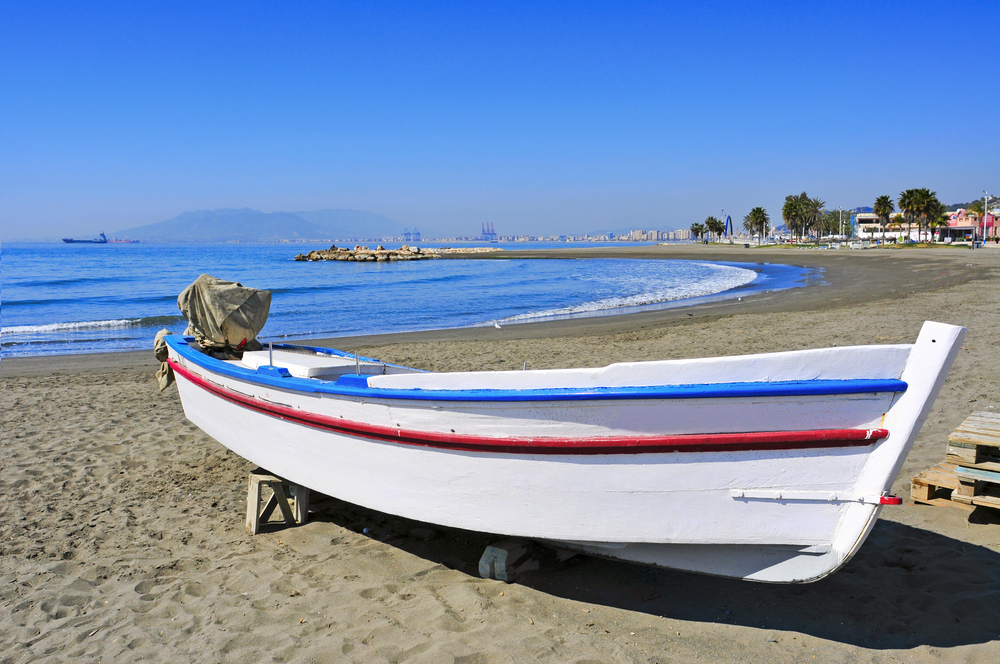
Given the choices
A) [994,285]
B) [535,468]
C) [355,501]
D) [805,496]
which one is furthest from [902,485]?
[994,285]

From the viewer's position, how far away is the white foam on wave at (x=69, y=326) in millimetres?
19828

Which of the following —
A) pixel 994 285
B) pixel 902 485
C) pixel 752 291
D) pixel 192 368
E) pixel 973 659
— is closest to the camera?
pixel 973 659

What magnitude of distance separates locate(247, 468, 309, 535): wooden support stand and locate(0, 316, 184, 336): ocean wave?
57.9ft

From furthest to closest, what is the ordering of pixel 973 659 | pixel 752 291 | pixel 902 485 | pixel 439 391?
pixel 752 291 < pixel 902 485 < pixel 439 391 < pixel 973 659

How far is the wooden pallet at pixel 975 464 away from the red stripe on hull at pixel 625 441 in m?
1.89

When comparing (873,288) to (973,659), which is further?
(873,288)

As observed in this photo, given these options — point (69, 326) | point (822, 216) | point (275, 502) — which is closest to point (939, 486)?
point (275, 502)

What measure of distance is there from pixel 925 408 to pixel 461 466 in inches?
94.2

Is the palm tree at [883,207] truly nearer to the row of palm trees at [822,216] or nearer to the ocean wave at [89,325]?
the row of palm trees at [822,216]

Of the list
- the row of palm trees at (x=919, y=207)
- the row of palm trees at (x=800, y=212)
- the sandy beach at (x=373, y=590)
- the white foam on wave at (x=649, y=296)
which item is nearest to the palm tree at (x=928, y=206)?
the row of palm trees at (x=919, y=207)

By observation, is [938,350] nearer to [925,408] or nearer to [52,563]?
[925,408]

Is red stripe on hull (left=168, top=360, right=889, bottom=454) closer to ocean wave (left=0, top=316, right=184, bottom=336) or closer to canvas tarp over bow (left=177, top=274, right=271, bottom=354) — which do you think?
canvas tarp over bow (left=177, top=274, right=271, bottom=354)

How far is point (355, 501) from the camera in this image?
4500 millimetres

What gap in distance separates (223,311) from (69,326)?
17.8m
